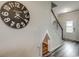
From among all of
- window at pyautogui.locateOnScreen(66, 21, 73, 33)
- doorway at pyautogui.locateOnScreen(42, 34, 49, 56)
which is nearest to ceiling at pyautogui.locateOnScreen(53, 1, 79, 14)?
window at pyautogui.locateOnScreen(66, 21, 73, 33)

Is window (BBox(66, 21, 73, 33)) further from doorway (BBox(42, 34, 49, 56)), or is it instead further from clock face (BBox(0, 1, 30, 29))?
clock face (BBox(0, 1, 30, 29))

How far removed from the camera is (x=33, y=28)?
169 cm

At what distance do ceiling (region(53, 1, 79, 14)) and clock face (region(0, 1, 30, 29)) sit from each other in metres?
A: 0.41

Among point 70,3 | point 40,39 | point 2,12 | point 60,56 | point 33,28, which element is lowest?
point 60,56

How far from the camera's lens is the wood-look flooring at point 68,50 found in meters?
1.68

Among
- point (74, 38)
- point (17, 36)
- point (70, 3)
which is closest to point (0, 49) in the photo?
point (17, 36)

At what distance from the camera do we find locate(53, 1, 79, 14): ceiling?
1.70 m

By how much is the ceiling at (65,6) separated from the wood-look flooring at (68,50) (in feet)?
1.38

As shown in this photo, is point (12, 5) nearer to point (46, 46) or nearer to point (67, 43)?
point (46, 46)

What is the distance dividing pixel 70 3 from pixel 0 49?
111cm

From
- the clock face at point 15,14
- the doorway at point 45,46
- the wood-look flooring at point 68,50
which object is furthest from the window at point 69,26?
the clock face at point 15,14

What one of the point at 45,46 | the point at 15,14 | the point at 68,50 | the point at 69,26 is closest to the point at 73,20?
the point at 69,26

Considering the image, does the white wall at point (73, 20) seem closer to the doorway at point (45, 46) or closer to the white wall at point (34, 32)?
the white wall at point (34, 32)

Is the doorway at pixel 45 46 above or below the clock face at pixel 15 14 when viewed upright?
below
